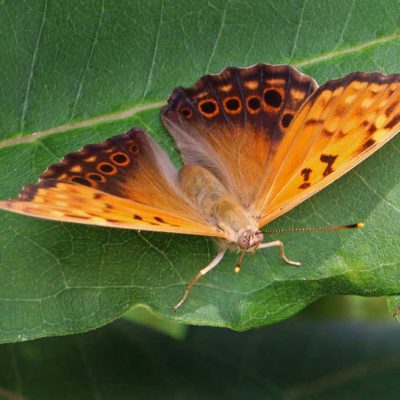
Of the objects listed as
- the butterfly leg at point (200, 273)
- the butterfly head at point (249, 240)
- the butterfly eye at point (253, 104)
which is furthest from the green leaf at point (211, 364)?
the butterfly eye at point (253, 104)

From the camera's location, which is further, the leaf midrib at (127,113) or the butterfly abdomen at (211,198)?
the butterfly abdomen at (211,198)

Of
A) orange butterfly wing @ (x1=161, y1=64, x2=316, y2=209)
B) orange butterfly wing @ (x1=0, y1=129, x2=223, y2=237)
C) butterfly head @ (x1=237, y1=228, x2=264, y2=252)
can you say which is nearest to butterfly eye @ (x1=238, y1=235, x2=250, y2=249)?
butterfly head @ (x1=237, y1=228, x2=264, y2=252)

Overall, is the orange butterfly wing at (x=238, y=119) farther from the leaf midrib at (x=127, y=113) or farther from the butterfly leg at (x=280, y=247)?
the butterfly leg at (x=280, y=247)

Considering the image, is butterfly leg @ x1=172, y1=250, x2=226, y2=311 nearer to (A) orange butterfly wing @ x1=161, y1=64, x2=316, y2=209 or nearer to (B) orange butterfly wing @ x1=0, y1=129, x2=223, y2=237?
(B) orange butterfly wing @ x1=0, y1=129, x2=223, y2=237

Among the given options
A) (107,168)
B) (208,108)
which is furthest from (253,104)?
(107,168)

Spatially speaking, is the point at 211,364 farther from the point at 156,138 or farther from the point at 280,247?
the point at 156,138

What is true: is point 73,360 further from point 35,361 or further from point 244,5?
point 244,5

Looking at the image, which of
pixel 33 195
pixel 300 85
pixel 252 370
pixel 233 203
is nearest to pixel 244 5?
pixel 300 85
